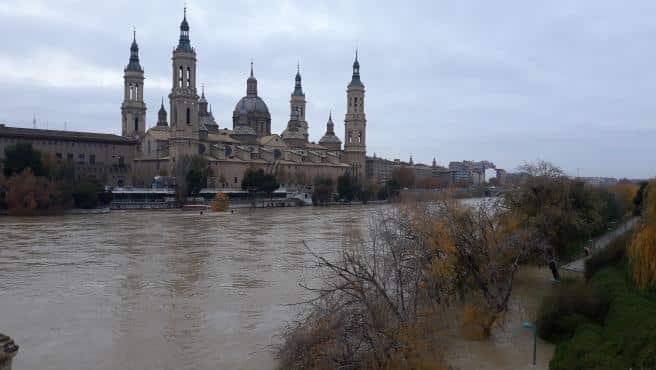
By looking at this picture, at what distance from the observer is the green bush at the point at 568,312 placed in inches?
381

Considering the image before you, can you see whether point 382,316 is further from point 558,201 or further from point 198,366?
point 558,201

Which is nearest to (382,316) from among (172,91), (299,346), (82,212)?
(299,346)

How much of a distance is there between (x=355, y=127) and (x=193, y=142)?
76.6ft

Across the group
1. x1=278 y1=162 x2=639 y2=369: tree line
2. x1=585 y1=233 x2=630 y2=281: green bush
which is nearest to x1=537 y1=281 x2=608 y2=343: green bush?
x1=278 y1=162 x2=639 y2=369: tree line

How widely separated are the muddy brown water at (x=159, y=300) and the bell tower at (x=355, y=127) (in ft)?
151

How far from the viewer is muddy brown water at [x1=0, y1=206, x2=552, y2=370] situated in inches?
349

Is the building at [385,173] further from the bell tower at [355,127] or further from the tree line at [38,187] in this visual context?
the tree line at [38,187]

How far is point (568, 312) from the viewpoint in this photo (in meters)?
10.0

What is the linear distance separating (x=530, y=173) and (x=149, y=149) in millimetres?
45012

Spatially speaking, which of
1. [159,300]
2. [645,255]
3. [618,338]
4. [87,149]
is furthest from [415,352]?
[87,149]

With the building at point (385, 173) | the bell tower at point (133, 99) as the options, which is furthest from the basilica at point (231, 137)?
the building at point (385, 173)

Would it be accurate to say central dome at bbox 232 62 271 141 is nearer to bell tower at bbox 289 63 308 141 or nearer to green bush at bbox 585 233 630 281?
bell tower at bbox 289 63 308 141

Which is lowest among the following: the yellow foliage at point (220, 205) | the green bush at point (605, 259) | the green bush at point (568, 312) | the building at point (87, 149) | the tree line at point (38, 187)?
the green bush at point (568, 312)

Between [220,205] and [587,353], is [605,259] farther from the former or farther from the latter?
[220,205]
